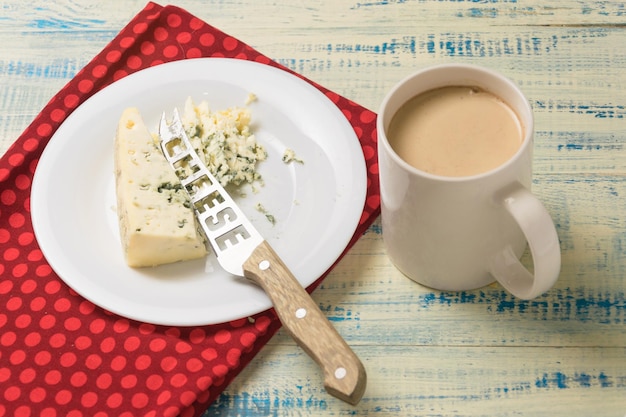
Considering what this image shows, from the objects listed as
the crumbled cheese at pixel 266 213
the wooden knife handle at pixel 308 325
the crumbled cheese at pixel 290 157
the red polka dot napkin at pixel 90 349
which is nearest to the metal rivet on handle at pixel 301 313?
the wooden knife handle at pixel 308 325

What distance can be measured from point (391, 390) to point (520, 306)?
220 mm

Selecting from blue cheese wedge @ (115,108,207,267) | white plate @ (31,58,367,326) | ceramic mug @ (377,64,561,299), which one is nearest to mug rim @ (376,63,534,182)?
ceramic mug @ (377,64,561,299)

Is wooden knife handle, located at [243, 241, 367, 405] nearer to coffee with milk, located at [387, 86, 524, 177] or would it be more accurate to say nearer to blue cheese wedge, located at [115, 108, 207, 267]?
blue cheese wedge, located at [115, 108, 207, 267]

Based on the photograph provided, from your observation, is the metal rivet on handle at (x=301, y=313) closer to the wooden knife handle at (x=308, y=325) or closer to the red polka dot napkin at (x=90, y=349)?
the wooden knife handle at (x=308, y=325)

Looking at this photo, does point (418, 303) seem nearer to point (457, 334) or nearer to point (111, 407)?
point (457, 334)

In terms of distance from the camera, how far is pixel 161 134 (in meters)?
1.30

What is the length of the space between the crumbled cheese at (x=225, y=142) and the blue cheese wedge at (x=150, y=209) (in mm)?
73

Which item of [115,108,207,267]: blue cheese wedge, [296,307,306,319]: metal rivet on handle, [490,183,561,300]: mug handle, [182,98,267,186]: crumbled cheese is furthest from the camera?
[182,98,267,186]: crumbled cheese

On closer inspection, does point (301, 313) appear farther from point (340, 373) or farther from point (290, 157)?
point (290, 157)

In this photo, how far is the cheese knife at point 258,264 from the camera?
3.21 feet

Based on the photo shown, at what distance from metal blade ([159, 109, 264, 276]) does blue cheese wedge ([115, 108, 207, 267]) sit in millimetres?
23

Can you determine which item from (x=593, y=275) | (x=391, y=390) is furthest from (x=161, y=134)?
(x=593, y=275)

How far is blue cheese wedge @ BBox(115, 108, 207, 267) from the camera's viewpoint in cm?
115

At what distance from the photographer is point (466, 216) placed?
0.99 meters
